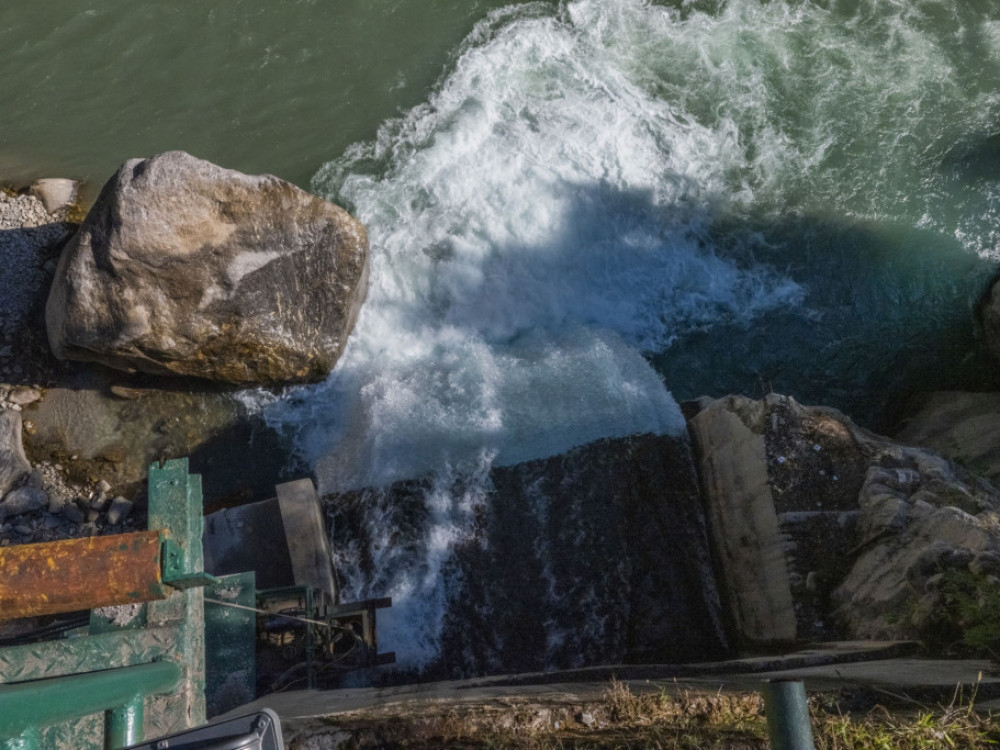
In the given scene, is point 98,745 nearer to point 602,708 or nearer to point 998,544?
point 602,708

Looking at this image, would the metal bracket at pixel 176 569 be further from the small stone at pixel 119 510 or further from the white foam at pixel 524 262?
the small stone at pixel 119 510

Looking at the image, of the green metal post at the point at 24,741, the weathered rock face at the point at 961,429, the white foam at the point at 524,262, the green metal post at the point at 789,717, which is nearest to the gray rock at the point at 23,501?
the white foam at the point at 524,262

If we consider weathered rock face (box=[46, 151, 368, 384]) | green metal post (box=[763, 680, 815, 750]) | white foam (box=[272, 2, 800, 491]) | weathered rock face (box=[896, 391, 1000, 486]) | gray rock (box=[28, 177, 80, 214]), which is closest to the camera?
green metal post (box=[763, 680, 815, 750])

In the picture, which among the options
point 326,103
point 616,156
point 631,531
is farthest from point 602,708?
point 326,103

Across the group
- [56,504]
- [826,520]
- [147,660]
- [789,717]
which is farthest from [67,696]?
[56,504]

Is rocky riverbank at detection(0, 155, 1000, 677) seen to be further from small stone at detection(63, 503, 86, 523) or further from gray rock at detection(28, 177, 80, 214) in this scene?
gray rock at detection(28, 177, 80, 214)

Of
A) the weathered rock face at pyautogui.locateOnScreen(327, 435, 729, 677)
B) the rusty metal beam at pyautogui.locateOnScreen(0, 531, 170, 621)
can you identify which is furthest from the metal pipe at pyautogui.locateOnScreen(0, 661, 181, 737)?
the weathered rock face at pyautogui.locateOnScreen(327, 435, 729, 677)
